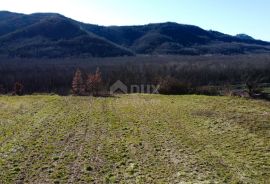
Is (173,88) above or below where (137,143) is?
above

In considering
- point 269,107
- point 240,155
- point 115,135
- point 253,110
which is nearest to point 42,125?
point 115,135

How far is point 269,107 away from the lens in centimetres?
3359

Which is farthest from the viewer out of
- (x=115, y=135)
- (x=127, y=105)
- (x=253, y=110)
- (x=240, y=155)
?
(x=127, y=105)

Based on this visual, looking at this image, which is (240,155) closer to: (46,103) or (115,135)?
(115,135)

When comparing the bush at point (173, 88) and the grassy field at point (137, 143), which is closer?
the grassy field at point (137, 143)

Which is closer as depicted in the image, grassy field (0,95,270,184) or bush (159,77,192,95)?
grassy field (0,95,270,184)

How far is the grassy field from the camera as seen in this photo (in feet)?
56.3

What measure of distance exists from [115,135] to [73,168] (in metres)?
7.10

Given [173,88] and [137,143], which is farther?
[173,88]

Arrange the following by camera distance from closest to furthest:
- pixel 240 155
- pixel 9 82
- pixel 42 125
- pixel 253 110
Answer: pixel 240 155
pixel 42 125
pixel 253 110
pixel 9 82

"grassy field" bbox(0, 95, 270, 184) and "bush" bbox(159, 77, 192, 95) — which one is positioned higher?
"bush" bbox(159, 77, 192, 95)

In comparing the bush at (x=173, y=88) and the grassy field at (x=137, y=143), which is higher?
the bush at (x=173, y=88)

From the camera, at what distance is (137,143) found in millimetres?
22750

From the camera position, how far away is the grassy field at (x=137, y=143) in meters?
17.2
